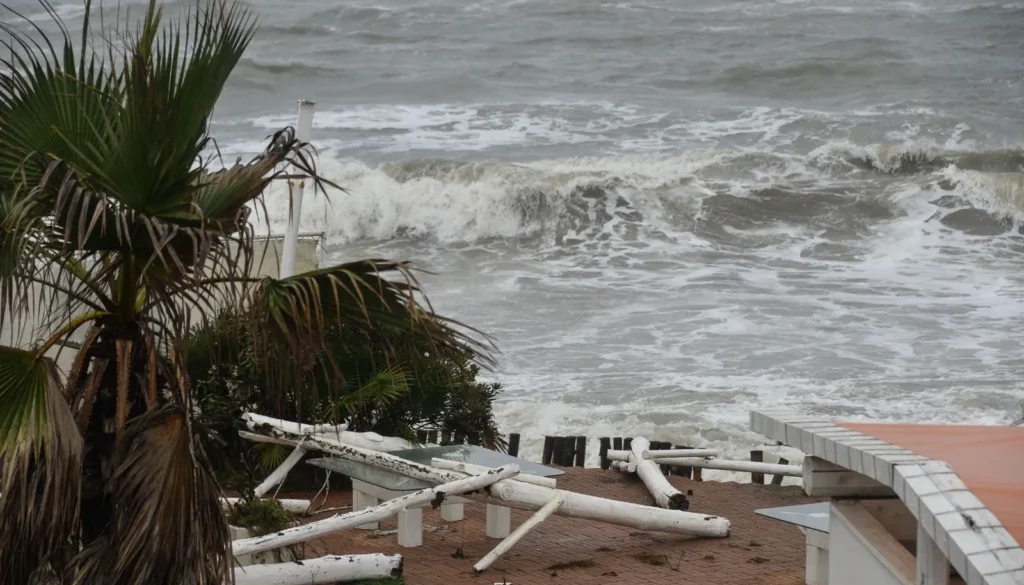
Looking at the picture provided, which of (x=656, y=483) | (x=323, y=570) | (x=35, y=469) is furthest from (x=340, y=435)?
(x=35, y=469)

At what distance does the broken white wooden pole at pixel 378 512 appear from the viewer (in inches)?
338

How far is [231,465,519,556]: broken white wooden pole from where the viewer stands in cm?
859

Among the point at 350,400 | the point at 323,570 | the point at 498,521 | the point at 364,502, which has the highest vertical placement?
the point at 350,400

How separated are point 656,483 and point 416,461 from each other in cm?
241

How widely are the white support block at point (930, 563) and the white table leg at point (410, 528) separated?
5.56 m

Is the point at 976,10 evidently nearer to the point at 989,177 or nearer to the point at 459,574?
the point at 989,177

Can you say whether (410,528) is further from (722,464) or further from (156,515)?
(156,515)

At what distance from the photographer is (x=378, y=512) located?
30.7ft

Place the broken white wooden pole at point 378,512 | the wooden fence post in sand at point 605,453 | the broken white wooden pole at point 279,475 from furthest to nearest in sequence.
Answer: the wooden fence post in sand at point 605,453 → the broken white wooden pole at point 279,475 → the broken white wooden pole at point 378,512

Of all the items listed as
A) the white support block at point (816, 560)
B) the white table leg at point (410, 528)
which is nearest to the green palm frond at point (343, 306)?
the white support block at point (816, 560)

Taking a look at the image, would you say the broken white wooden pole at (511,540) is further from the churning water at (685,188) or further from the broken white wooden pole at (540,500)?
the churning water at (685,188)

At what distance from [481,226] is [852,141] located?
40.6ft

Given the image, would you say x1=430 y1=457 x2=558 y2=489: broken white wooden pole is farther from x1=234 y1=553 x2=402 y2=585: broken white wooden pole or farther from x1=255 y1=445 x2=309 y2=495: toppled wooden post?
x1=234 y1=553 x2=402 y2=585: broken white wooden pole

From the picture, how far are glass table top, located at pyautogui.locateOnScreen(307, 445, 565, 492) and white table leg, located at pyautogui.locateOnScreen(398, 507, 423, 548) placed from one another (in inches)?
11.6
